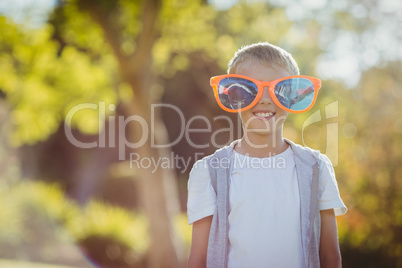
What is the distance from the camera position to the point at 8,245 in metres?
10.0

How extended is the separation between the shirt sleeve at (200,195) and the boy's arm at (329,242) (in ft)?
1.76

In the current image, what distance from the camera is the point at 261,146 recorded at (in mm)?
2348

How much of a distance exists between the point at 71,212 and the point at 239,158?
10.2 metres

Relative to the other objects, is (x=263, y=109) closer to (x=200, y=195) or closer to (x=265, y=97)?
(x=265, y=97)

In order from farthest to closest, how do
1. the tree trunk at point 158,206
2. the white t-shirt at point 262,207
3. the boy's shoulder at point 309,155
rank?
the tree trunk at point 158,206
the boy's shoulder at point 309,155
the white t-shirt at point 262,207

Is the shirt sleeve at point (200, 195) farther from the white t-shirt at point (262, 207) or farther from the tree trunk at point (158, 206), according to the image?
the tree trunk at point (158, 206)

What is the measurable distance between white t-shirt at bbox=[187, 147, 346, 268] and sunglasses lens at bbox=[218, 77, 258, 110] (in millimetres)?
328

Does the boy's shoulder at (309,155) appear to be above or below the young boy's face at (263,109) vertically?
below

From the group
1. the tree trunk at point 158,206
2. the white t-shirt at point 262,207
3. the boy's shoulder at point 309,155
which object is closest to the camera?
the white t-shirt at point 262,207

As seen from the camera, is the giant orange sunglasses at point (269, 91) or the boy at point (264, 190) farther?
the giant orange sunglasses at point (269, 91)

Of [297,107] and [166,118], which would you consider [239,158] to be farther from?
[166,118]

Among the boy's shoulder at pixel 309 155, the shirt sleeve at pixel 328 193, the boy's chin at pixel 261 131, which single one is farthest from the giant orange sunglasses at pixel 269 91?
the shirt sleeve at pixel 328 193

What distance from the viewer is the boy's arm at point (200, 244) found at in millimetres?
2184

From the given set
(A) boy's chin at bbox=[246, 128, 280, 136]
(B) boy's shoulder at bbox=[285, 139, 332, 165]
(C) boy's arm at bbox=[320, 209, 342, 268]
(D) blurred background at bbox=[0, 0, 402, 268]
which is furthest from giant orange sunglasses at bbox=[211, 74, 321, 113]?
(D) blurred background at bbox=[0, 0, 402, 268]
